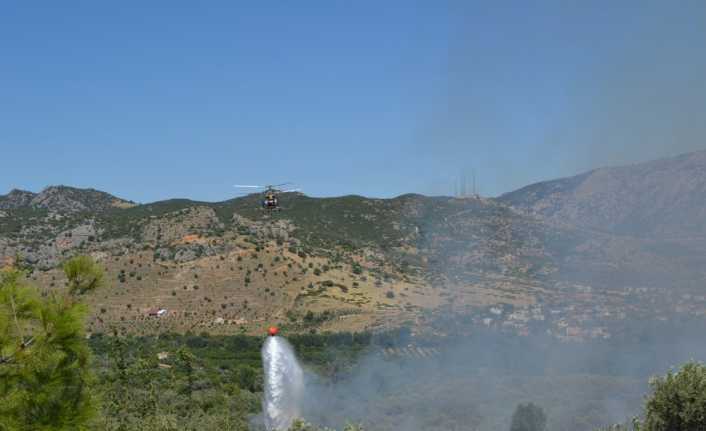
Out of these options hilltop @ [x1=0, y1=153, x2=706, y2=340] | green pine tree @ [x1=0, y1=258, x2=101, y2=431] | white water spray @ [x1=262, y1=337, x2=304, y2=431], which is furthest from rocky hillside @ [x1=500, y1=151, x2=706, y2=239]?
green pine tree @ [x1=0, y1=258, x2=101, y2=431]

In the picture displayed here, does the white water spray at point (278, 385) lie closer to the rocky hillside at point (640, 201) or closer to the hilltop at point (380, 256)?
the hilltop at point (380, 256)

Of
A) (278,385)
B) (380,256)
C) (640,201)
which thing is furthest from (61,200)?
(278,385)

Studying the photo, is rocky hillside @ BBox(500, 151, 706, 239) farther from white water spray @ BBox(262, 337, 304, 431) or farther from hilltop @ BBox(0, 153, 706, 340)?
white water spray @ BBox(262, 337, 304, 431)

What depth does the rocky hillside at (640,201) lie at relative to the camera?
3393 inches

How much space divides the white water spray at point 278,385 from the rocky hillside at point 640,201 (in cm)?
6896

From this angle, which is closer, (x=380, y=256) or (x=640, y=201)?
(x=380, y=256)

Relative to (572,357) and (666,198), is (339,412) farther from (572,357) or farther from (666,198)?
(666,198)

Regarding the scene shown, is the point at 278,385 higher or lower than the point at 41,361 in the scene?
lower

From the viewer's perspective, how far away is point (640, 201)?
10031 cm

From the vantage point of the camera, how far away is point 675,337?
56.8 metres

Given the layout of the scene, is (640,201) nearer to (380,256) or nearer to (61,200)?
(380,256)

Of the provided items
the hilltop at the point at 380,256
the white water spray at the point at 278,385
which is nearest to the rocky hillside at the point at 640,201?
the hilltop at the point at 380,256

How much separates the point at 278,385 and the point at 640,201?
3601 inches

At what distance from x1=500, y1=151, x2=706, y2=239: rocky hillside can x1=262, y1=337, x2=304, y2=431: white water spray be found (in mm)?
68961
